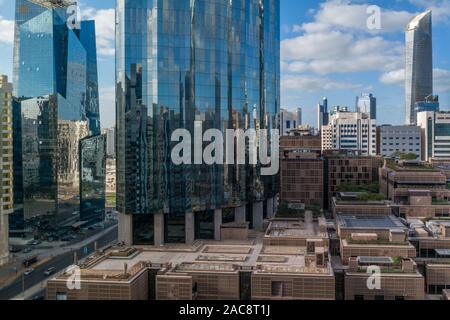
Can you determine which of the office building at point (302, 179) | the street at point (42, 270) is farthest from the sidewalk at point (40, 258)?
the office building at point (302, 179)

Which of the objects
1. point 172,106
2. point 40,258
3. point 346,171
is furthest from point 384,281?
point 346,171

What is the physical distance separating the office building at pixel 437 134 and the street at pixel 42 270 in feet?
145

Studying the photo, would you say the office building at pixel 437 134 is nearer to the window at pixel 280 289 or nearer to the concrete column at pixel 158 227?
the concrete column at pixel 158 227

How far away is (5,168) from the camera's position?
94.7ft

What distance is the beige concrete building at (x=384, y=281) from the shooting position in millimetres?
17203

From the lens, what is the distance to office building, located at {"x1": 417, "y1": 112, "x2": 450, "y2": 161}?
2557 inches

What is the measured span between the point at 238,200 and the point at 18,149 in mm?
18160

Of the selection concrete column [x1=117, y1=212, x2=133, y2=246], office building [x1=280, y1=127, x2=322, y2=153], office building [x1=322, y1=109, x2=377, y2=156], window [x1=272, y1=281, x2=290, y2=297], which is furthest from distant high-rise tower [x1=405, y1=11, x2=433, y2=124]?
window [x1=272, y1=281, x2=290, y2=297]

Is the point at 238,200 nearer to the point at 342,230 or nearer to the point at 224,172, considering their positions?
the point at 224,172

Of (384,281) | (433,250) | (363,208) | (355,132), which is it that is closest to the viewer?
(384,281)

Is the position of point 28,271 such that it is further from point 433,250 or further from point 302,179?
point 433,250

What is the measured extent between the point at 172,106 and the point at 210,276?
1235 cm
